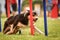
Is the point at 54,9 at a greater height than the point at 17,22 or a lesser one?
greater

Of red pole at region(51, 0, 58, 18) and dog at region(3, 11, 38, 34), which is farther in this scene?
red pole at region(51, 0, 58, 18)

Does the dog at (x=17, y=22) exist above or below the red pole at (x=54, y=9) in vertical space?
below

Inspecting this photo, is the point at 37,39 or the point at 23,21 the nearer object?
the point at 37,39

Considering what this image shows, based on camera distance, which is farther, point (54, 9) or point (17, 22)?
point (54, 9)

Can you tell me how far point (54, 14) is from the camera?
17422 mm

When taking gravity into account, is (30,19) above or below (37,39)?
above

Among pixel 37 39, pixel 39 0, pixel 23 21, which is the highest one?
pixel 39 0

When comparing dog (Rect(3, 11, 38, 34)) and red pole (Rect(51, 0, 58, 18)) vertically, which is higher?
red pole (Rect(51, 0, 58, 18))

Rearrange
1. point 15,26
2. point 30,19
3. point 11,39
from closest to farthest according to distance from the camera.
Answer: point 11,39 < point 30,19 < point 15,26

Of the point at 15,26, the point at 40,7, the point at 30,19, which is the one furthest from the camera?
the point at 40,7

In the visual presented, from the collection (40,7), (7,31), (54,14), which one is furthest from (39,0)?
(7,31)

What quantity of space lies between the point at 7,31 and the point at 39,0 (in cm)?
2264

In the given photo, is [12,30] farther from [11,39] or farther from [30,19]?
[11,39]

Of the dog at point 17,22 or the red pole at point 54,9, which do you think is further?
the red pole at point 54,9
